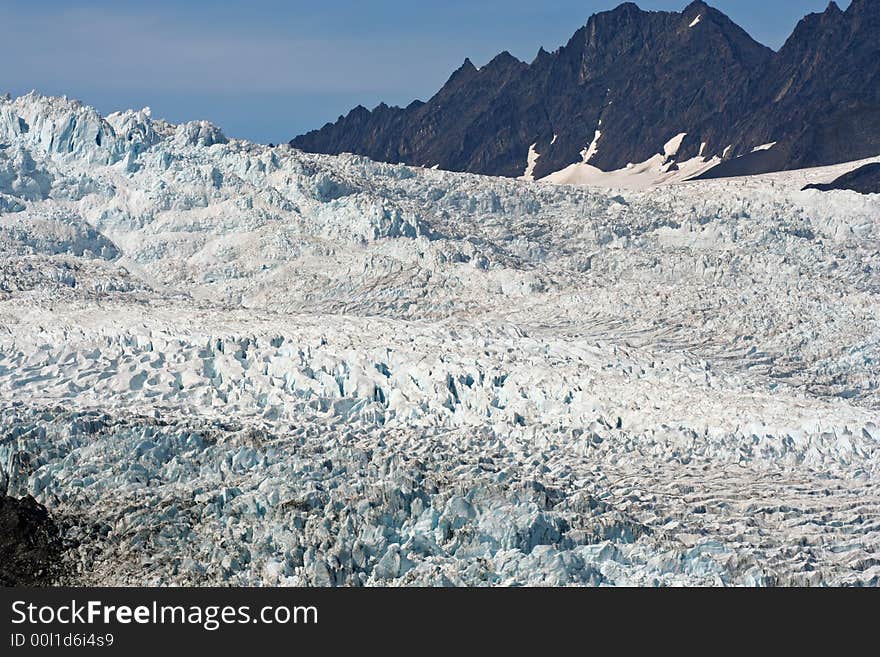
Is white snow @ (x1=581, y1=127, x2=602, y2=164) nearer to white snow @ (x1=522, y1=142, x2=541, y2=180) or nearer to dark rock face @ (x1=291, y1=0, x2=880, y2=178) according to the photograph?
dark rock face @ (x1=291, y1=0, x2=880, y2=178)

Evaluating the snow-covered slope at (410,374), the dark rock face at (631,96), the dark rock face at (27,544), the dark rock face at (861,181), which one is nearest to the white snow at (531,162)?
the dark rock face at (631,96)

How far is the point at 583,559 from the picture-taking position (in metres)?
21.9

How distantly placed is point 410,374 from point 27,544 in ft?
35.6

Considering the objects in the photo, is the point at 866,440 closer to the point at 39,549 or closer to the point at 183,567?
the point at 183,567

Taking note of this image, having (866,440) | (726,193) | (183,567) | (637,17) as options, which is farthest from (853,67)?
(183,567)

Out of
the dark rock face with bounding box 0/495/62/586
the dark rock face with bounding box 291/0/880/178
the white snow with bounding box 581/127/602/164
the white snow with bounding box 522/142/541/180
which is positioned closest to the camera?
the dark rock face with bounding box 0/495/62/586

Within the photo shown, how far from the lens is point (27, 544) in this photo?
22.0 metres

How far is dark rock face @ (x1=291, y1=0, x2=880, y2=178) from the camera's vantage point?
153 m

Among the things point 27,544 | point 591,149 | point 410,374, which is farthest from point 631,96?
point 27,544

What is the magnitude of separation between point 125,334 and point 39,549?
10.5 metres

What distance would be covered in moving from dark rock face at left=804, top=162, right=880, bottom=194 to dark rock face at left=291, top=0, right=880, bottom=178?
5616 cm

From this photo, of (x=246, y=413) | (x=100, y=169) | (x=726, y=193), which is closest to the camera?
(x=246, y=413)

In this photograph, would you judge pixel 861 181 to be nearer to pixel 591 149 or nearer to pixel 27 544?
pixel 27 544

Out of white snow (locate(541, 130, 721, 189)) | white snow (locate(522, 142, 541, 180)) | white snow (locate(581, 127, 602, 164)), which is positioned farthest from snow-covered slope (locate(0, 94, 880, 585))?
white snow (locate(522, 142, 541, 180))
